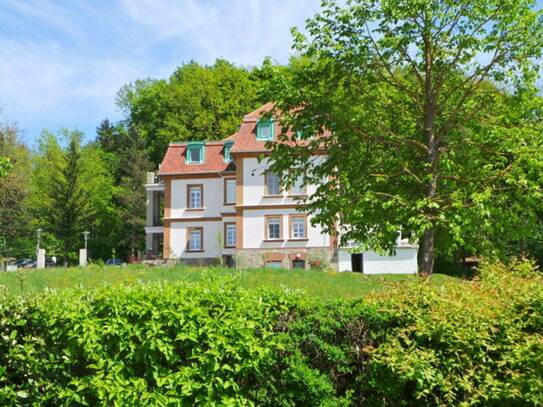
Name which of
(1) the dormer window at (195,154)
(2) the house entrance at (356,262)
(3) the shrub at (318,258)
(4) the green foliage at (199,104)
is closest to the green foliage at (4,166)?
(3) the shrub at (318,258)

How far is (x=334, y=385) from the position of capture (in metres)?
5.23

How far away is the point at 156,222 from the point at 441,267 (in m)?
23.5

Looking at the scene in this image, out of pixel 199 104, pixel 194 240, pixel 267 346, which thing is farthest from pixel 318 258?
pixel 267 346

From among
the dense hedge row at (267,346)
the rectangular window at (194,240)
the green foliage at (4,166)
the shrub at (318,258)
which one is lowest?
the dense hedge row at (267,346)

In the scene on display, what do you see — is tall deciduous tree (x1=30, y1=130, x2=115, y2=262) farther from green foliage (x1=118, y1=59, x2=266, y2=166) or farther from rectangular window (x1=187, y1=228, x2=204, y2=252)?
rectangular window (x1=187, y1=228, x2=204, y2=252)

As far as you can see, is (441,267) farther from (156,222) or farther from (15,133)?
(15,133)

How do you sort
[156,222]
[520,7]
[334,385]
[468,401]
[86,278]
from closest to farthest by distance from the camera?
[468,401], [334,385], [520,7], [86,278], [156,222]

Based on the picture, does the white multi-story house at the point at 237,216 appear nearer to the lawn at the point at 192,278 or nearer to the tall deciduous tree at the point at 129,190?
the tall deciduous tree at the point at 129,190

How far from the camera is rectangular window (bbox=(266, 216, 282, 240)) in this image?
1423 inches

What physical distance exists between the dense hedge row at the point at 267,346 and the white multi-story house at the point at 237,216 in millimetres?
25928

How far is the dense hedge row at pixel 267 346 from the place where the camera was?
15.2 ft

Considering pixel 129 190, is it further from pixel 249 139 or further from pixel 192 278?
pixel 192 278

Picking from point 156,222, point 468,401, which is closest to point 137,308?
point 468,401

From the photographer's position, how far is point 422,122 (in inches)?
432
